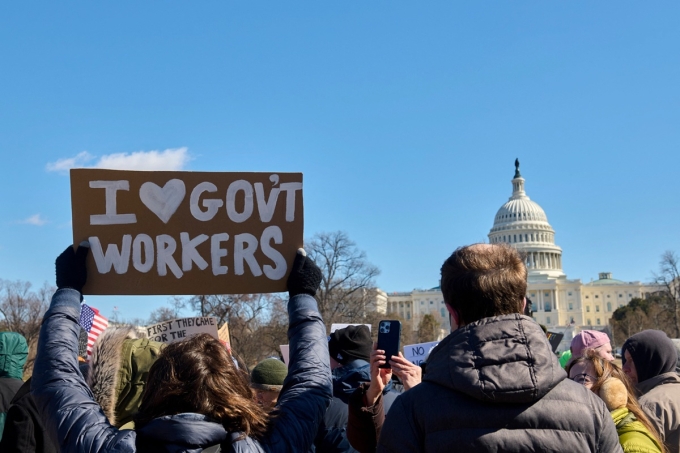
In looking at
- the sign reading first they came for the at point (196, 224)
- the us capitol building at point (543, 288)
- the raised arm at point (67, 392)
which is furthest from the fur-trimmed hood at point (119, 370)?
A: the us capitol building at point (543, 288)

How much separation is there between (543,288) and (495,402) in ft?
392

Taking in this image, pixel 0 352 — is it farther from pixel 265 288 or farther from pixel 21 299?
pixel 21 299

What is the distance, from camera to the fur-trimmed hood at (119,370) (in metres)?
2.92

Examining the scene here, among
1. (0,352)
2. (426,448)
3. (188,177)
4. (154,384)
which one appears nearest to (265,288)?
(188,177)

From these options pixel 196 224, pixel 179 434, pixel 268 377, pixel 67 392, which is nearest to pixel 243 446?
pixel 179 434

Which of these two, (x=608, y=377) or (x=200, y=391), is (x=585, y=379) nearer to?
(x=608, y=377)

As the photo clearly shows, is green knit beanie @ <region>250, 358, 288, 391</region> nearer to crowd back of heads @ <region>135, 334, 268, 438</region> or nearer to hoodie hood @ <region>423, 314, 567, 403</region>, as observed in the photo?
crowd back of heads @ <region>135, 334, 268, 438</region>

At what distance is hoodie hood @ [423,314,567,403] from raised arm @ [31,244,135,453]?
936 millimetres

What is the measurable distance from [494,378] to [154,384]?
99cm

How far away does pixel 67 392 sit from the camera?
235 centimetres

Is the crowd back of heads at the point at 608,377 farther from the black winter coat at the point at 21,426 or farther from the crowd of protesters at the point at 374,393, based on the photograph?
the black winter coat at the point at 21,426

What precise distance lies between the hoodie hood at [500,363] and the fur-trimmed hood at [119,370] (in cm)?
129

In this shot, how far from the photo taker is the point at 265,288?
3078mm

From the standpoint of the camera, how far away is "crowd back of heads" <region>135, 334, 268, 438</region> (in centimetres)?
223
